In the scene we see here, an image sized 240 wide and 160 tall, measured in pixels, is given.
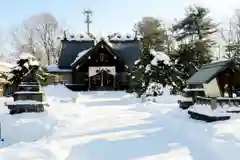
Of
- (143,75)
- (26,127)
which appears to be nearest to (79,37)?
(143,75)

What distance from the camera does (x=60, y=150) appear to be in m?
8.27

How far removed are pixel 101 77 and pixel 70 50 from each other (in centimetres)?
676

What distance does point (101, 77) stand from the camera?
3997 cm

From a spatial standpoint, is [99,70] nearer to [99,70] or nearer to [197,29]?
[99,70]

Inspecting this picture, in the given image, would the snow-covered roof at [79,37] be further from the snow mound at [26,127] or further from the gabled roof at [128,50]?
the snow mound at [26,127]

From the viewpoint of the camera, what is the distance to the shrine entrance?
130 feet

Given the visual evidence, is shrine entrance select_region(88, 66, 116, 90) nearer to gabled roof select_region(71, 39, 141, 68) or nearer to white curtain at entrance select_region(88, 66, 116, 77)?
white curtain at entrance select_region(88, 66, 116, 77)

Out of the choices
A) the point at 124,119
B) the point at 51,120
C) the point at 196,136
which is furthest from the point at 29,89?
the point at 196,136

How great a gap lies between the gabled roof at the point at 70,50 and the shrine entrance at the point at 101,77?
3929 millimetres

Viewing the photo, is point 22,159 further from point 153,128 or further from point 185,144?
point 153,128

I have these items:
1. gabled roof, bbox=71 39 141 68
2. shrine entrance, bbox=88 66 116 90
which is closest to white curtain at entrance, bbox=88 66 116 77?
shrine entrance, bbox=88 66 116 90

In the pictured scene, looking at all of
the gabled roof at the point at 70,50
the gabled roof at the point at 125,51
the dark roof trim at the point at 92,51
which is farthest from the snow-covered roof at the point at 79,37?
the dark roof trim at the point at 92,51

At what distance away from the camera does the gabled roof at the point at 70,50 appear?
4250 centimetres

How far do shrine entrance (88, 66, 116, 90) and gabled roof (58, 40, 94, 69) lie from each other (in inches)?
155
